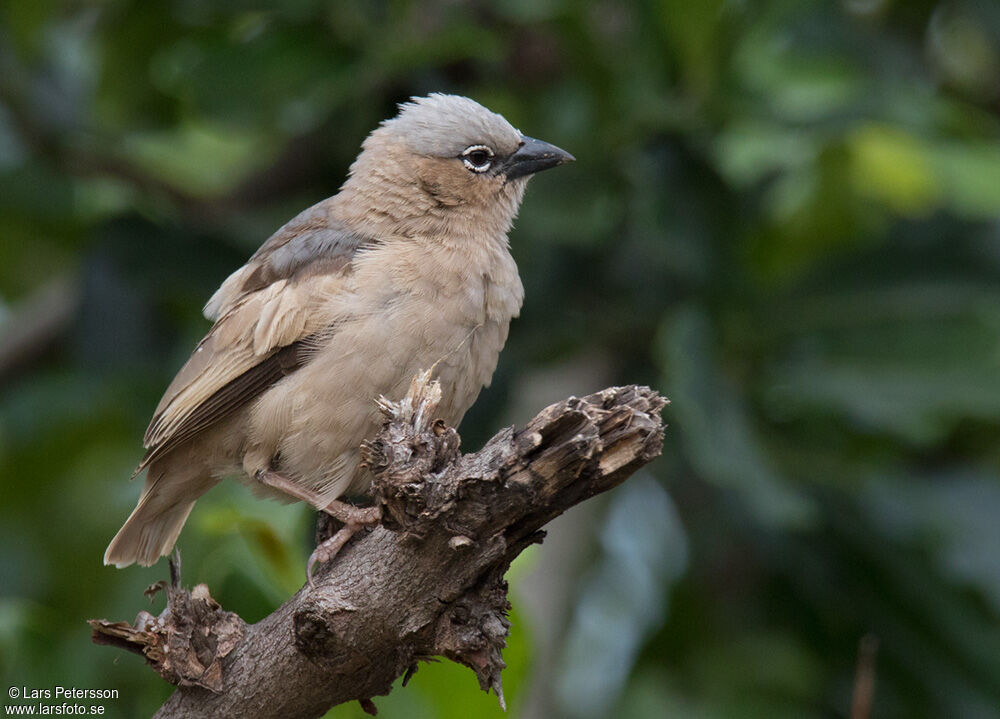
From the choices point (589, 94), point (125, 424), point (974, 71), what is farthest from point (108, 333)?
point (974, 71)

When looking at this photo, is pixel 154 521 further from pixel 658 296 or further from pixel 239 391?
pixel 658 296

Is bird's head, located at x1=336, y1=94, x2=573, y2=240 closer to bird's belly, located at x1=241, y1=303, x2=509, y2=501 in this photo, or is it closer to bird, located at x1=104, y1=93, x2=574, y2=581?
bird, located at x1=104, y1=93, x2=574, y2=581

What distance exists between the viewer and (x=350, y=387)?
3.84m

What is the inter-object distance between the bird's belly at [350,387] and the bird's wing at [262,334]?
0.26 feet

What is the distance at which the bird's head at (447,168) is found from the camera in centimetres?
446

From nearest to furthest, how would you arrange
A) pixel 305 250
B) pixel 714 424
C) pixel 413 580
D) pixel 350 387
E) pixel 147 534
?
pixel 413 580 < pixel 350 387 < pixel 305 250 < pixel 147 534 < pixel 714 424

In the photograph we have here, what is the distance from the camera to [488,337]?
4090 millimetres

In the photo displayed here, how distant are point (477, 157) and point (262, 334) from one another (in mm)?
1147

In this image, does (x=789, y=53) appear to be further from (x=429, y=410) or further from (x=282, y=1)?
(x=429, y=410)

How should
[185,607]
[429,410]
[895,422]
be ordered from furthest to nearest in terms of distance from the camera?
[895,422]
[185,607]
[429,410]

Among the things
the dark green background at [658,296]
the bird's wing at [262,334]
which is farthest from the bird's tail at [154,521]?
the dark green background at [658,296]

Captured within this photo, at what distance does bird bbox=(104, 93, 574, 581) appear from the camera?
3871 millimetres

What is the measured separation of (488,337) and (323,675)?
143cm

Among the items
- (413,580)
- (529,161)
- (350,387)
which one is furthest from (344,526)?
(529,161)
